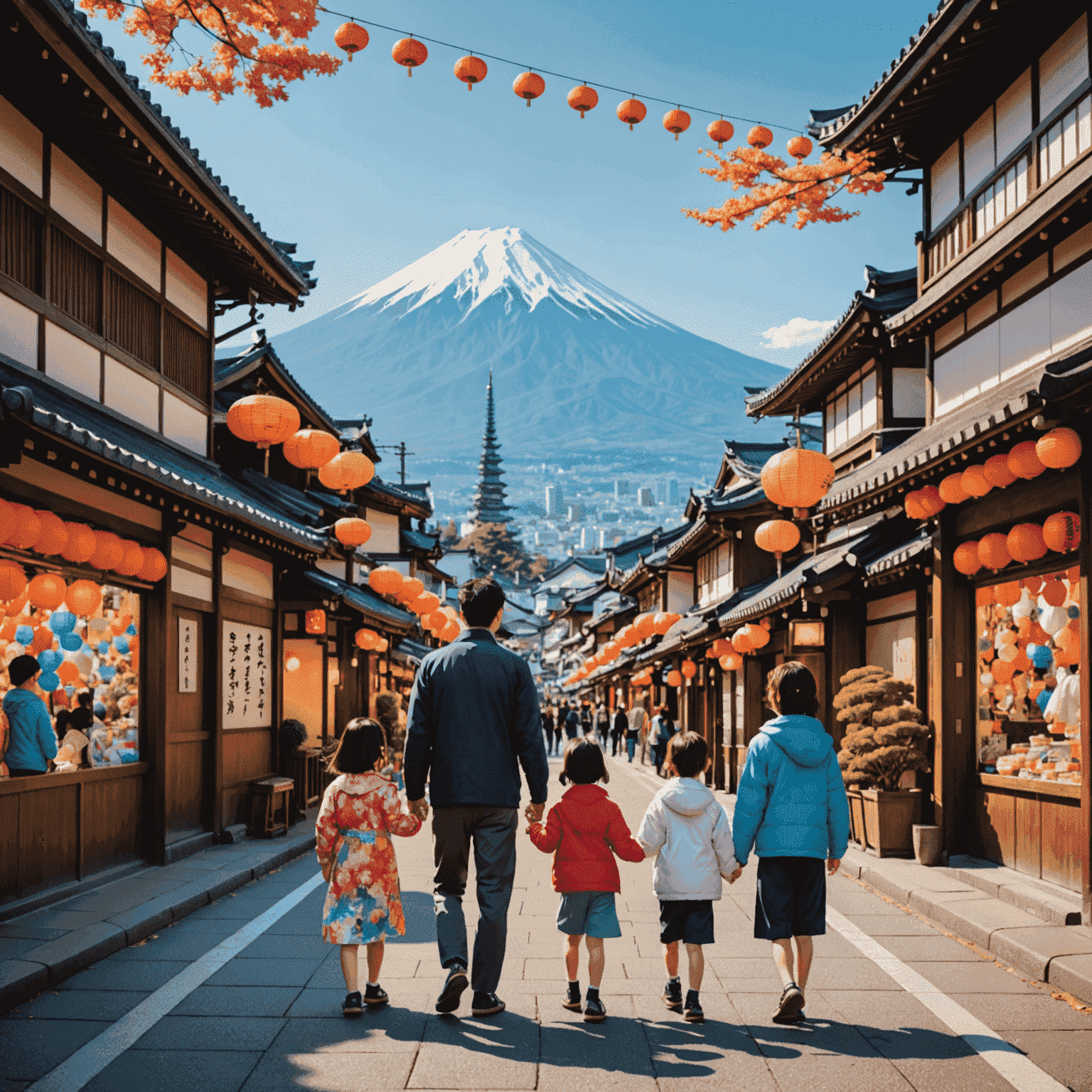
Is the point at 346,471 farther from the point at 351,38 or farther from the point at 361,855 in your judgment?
the point at 361,855

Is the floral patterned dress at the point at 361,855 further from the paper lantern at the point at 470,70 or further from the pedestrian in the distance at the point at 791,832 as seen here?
the paper lantern at the point at 470,70

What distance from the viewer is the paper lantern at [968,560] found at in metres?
10.8

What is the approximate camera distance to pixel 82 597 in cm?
938

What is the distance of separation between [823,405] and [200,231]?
40.0ft

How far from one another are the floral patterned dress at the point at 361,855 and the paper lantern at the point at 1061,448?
536cm

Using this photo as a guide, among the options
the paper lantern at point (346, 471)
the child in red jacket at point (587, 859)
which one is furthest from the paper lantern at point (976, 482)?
the paper lantern at point (346, 471)

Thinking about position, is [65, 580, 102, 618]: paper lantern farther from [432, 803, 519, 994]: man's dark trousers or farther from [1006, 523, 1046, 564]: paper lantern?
[1006, 523, 1046, 564]: paper lantern

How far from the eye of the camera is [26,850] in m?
Result: 8.32

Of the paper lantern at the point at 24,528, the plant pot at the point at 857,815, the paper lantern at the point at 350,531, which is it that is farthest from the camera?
the paper lantern at the point at 350,531

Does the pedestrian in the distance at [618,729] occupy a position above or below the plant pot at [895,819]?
below

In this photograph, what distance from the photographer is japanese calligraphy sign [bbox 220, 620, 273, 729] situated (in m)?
13.6

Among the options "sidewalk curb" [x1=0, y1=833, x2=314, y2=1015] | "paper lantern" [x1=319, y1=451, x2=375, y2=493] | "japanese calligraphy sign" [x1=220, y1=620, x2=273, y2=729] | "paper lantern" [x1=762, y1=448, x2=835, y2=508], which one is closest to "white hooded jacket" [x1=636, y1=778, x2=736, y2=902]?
"sidewalk curb" [x1=0, y1=833, x2=314, y2=1015]

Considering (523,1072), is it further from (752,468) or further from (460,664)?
(752,468)

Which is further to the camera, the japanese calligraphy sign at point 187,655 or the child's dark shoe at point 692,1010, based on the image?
the japanese calligraphy sign at point 187,655
